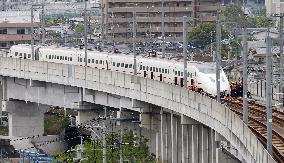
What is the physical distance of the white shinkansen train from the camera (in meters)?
62.4

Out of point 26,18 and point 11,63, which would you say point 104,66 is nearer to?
point 11,63

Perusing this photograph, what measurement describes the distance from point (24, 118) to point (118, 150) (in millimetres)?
22977

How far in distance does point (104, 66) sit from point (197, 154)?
2396 cm

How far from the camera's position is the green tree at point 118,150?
197 ft

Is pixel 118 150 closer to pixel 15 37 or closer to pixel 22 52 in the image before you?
pixel 22 52

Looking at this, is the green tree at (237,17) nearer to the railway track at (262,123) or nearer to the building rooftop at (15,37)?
the building rooftop at (15,37)

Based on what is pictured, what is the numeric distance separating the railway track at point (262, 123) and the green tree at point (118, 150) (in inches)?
285

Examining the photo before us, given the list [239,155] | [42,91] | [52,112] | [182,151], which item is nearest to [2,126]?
[52,112]

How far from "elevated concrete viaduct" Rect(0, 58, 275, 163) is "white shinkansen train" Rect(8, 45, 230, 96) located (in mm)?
2947

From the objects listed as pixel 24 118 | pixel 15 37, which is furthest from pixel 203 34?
pixel 24 118

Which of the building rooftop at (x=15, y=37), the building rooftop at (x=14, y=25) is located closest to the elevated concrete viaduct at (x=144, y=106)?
the building rooftop at (x=15, y=37)

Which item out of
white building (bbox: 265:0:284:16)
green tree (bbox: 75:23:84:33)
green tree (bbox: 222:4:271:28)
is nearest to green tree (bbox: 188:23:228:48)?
white building (bbox: 265:0:284:16)

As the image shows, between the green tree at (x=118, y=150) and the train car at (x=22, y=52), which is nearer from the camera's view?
the green tree at (x=118, y=150)

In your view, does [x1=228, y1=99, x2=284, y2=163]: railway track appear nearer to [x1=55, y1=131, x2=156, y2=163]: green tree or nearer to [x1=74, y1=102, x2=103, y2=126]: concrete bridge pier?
[x1=55, y1=131, x2=156, y2=163]: green tree
